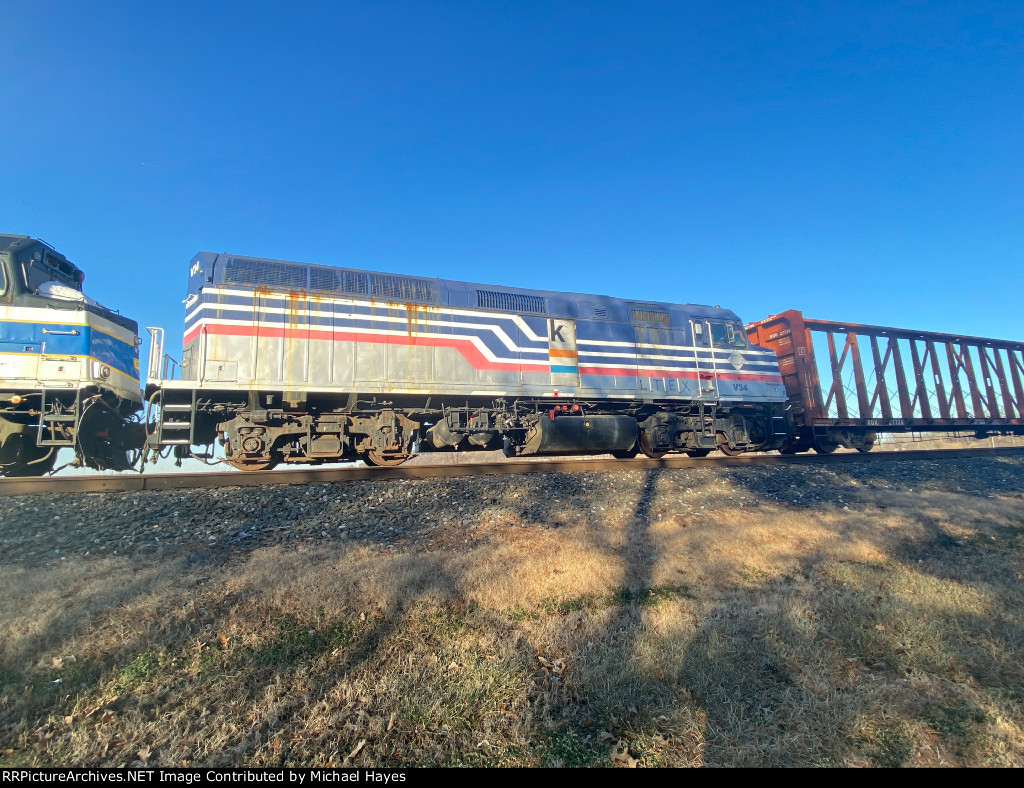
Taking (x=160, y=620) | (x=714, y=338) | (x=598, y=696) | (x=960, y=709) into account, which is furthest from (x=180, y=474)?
(x=714, y=338)

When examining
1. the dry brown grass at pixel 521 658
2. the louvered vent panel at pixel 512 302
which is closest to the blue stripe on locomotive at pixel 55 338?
the dry brown grass at pixel 521 658

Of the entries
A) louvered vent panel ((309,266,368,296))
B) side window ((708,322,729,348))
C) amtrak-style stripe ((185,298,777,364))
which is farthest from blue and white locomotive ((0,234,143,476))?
side window ((708,322,729,348))

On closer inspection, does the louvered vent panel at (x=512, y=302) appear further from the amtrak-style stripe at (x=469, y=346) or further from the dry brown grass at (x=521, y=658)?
the dry brown grass at (x=521, y=658)

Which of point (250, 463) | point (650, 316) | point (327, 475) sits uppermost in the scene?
point (650, 316)

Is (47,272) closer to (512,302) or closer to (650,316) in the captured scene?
(512,302)

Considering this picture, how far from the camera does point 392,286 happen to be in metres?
10.4

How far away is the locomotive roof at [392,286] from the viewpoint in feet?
30.7

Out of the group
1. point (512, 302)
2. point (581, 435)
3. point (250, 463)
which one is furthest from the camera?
point (512, 302)

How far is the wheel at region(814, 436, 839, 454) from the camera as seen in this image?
15195 millimetres

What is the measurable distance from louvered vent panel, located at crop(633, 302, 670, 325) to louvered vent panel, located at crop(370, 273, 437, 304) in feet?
16.8

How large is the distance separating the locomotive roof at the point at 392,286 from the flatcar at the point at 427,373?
1.2 inches

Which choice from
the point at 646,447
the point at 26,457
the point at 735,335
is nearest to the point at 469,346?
the point at 646,447

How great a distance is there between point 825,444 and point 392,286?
1353cm

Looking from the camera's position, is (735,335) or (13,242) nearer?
(13,242)
